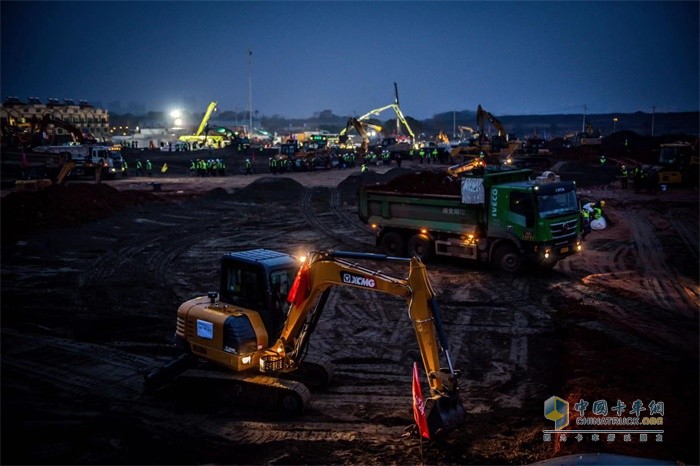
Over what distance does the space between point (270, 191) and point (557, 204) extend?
924 inches

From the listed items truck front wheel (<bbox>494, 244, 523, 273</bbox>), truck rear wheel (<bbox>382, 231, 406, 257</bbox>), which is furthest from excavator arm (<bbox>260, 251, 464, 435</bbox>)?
truck rear wheel (<bbox>382, 231, 406, 257</bbox>)

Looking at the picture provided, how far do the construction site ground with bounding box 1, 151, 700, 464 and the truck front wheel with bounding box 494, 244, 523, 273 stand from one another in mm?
339

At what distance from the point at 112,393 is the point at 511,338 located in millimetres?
7630

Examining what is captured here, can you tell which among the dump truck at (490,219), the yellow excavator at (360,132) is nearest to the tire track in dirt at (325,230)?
the dump truck at (490,219)

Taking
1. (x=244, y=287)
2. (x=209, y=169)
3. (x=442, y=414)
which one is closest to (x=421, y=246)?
(x=244, y=287)

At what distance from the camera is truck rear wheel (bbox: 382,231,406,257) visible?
→ 63.1 feet

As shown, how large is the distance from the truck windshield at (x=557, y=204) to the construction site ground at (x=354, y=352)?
190 cm

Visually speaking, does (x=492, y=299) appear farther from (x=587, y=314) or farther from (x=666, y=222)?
(x=666, y=222)

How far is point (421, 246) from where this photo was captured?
18.7 metres

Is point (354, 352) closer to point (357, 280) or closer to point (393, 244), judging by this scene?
point (357, 280)

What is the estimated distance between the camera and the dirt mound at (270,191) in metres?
35.1

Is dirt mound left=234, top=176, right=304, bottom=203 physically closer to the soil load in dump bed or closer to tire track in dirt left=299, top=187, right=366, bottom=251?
tire track in dirt left=299, top=187, right=366, bottom=251

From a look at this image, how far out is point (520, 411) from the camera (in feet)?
28.9

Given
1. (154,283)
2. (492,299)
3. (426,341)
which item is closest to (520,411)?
(426,341)
